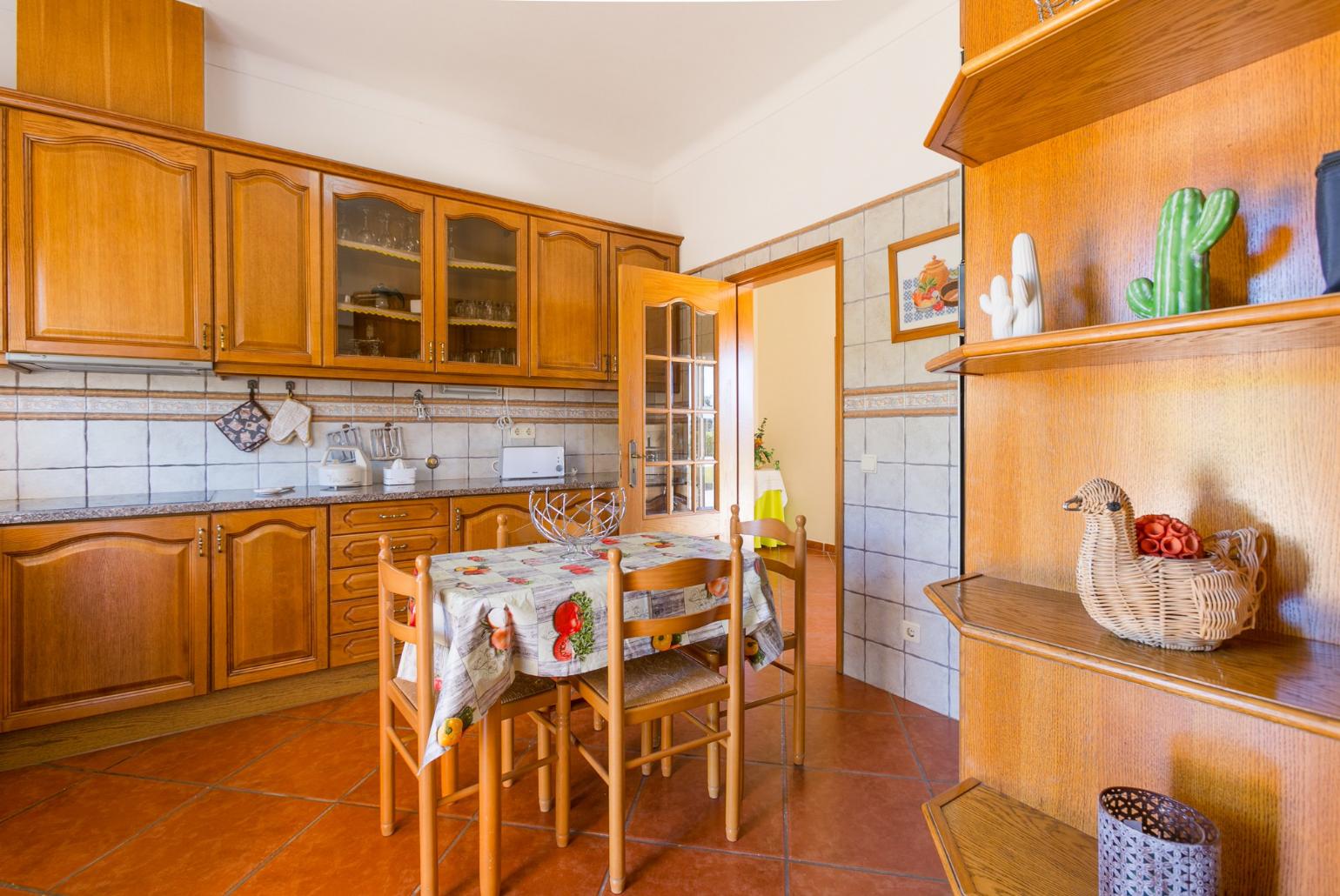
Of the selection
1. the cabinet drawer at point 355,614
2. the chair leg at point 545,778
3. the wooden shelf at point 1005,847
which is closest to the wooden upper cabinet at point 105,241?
the cabinet drawer at point 355,614

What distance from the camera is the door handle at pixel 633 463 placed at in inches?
125

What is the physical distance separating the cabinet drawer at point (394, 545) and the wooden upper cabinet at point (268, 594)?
64 mm

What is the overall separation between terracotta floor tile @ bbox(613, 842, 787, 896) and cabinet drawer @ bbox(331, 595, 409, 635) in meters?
1.51

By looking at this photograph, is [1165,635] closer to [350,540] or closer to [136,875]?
[136,875]

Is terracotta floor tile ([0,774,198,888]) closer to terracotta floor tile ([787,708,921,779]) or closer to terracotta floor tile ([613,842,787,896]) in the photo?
terracotta floor tile ([613,842,787,896])

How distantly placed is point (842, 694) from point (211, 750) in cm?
255

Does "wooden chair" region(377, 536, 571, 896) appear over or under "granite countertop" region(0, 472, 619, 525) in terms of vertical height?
under

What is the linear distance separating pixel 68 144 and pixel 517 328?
5.99ft

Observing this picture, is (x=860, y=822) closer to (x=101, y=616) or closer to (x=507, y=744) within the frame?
(x=507, y=744)

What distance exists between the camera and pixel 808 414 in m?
5.77

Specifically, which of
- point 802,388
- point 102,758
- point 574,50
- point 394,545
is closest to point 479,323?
point 394,545

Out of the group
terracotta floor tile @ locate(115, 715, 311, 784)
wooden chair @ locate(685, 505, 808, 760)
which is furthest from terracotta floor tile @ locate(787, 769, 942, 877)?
terracotta floor tile @ locate(115, 715, 311, 784)

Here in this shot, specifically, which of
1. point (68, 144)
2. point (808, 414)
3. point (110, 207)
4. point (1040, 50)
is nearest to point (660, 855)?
point (1040, 50)

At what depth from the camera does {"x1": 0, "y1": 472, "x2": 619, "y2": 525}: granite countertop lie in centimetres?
209
